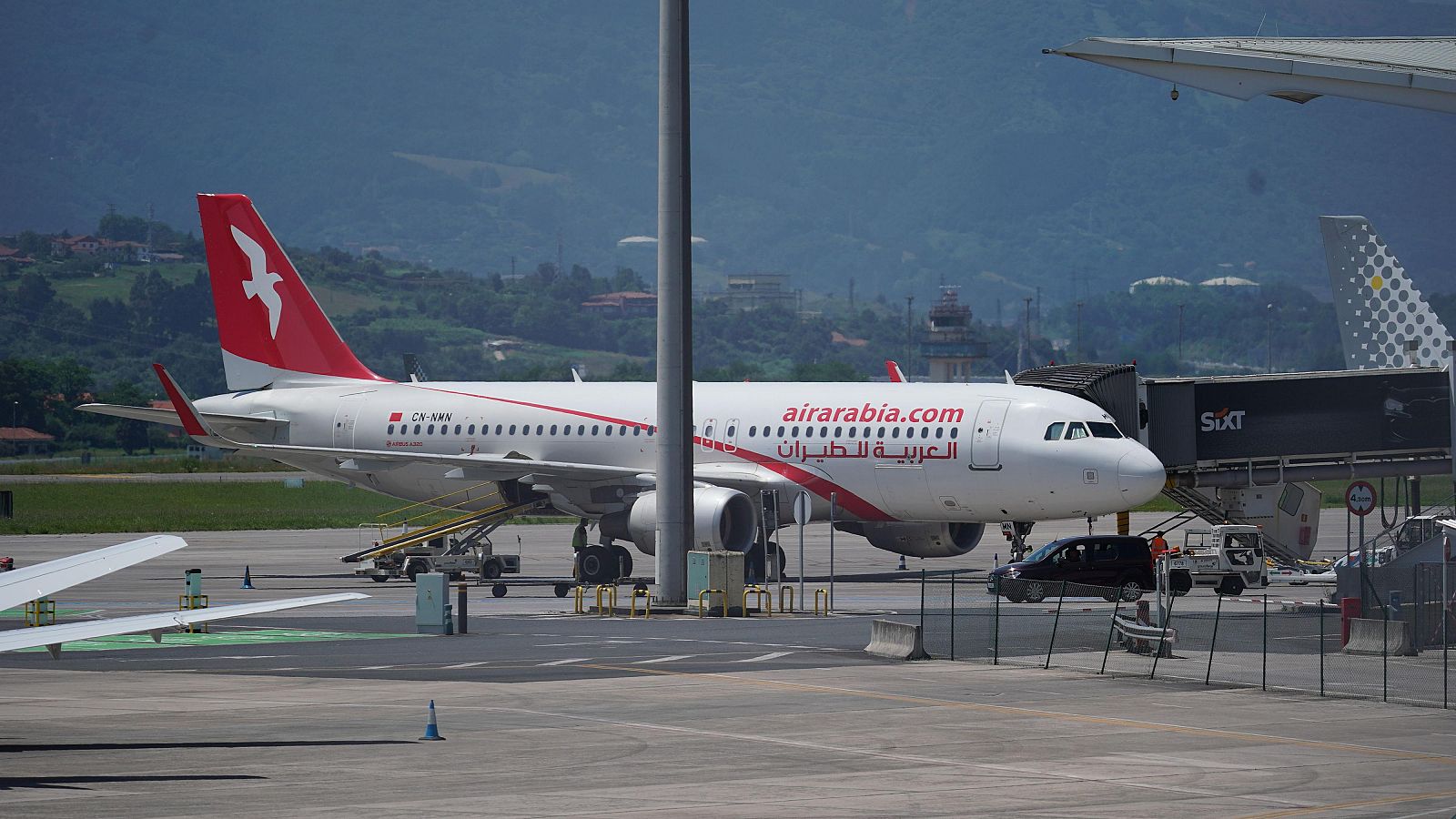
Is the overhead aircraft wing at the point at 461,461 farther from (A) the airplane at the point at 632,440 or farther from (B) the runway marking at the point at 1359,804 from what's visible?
(B) the runway marking at the point at 1359,804

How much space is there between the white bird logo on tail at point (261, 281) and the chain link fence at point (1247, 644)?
90.9 ft

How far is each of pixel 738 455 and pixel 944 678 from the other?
21.3m

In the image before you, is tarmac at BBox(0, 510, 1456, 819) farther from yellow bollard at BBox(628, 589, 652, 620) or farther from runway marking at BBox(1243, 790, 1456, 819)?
yellow bollard at BBox(628, 589, 652, 620)

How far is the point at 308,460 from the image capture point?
55125mm

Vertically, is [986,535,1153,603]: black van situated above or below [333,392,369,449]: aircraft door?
below

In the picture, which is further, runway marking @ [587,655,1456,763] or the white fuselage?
the white fuselage

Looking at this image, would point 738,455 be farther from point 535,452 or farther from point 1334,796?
point 1334,796

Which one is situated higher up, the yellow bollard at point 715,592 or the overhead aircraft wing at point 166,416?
the overhead aircraft wing at point 166,416

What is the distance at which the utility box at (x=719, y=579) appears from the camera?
3972 centimetres

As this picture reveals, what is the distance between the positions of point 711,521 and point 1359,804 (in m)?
27.2

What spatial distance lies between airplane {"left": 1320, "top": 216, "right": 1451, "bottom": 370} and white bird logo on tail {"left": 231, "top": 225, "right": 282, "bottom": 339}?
3235cm

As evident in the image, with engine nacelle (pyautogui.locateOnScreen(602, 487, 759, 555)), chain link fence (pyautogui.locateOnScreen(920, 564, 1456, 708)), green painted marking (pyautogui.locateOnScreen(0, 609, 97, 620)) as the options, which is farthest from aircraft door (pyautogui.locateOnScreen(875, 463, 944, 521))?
green painted marking (pyautogui.locateOnScreen(0, 609, 97, 620))

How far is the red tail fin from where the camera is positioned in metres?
57.1

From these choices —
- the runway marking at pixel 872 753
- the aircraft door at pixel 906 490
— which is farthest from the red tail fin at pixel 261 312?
the runway marking at pixel 872 753
